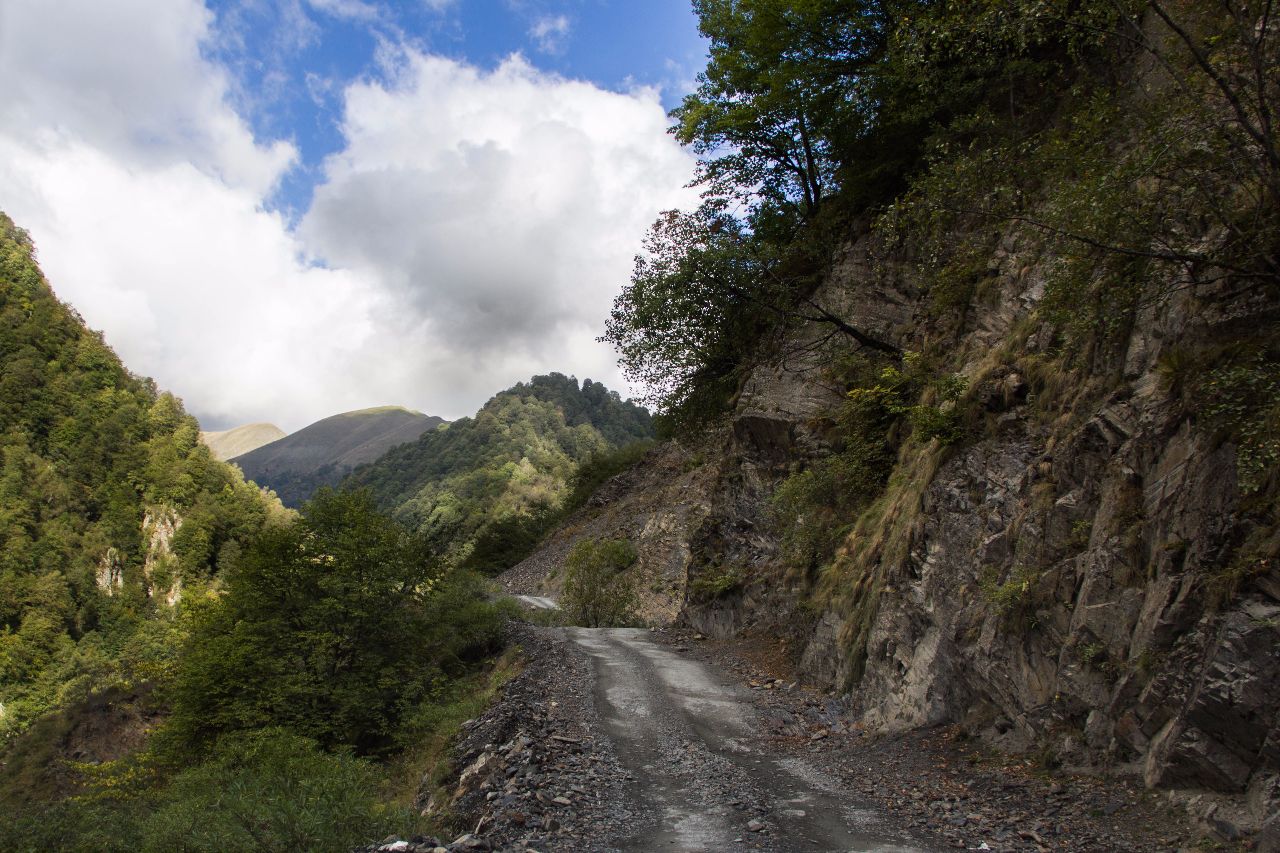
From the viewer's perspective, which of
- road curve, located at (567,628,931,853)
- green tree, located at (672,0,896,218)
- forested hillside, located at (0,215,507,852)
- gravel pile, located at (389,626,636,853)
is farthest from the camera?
green tree, located at (672,0,896,218)

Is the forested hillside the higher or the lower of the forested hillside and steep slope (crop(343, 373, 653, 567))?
the lower

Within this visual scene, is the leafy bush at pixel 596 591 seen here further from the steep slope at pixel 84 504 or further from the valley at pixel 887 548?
→ the steep slope at pixel 84 504

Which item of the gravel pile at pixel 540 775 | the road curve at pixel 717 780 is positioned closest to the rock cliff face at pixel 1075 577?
the road curve at pixel 717 780

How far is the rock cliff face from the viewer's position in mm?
5402

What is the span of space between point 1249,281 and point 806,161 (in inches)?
579

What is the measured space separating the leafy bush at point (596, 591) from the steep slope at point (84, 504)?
232ft

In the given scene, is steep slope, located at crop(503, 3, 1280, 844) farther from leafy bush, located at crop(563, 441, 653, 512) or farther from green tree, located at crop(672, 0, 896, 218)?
leafy bush, located at crop(563, 441, 653, 512)

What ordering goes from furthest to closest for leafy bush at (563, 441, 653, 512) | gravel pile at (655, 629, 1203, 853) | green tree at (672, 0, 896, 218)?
leafy bush at (563, 441, 653, 512) < green tree at (672, 0, 896, 218) < gravel pile at (655, 629, 1203, 853)

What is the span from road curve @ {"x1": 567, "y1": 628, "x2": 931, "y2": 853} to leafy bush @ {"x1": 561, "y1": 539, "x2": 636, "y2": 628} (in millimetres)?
12338

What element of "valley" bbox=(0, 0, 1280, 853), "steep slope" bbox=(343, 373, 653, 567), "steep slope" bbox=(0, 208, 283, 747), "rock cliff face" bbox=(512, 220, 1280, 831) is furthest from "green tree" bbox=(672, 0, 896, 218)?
"steep slope" bbox=(0, 208, 283, 747)

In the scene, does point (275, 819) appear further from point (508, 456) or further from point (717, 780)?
point (508, 456)

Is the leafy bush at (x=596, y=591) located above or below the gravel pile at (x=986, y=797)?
above

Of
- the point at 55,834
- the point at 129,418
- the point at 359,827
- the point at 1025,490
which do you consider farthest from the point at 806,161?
the point at 129,418

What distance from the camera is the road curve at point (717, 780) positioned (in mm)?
6574
